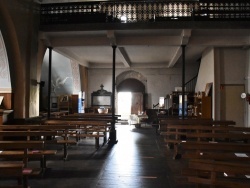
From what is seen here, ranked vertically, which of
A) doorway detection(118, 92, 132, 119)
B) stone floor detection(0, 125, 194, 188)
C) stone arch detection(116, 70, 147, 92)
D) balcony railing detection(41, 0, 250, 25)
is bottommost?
stone floor detection(0, 125, 194, 188)

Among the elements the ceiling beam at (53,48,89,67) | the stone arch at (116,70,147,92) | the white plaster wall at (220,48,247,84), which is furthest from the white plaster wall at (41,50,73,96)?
the white plaster wall at (220,48,247,84)

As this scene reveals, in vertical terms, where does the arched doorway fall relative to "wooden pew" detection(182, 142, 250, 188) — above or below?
above

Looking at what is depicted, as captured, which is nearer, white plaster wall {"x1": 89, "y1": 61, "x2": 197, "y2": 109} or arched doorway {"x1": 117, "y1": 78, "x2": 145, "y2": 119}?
white plaster wall {"x1": 89, "y1": 61, "x2": 197, "y2": 109}

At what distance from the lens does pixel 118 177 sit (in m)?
4.70

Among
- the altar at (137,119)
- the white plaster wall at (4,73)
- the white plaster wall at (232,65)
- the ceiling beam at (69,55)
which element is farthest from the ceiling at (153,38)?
the altar at (137,119)

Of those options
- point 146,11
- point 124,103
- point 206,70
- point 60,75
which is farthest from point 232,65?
point 60,75

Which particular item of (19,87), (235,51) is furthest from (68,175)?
(235,51)

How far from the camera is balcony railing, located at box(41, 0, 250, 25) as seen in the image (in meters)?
8.80

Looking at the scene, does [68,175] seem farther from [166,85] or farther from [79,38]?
[166,85]

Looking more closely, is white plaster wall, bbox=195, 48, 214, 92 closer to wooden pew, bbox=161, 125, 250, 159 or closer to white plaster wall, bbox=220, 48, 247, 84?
white plaster wall, bbox=220, 48, 247, 84

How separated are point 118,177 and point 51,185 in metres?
1.14

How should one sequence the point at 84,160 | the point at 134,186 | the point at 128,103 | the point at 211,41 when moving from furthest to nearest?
the point at 128,103
the point at 211,41
the point at 84,160
the point at 134,186

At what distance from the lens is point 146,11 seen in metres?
9.16

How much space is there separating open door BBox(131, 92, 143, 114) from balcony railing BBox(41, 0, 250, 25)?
764 centimetres
